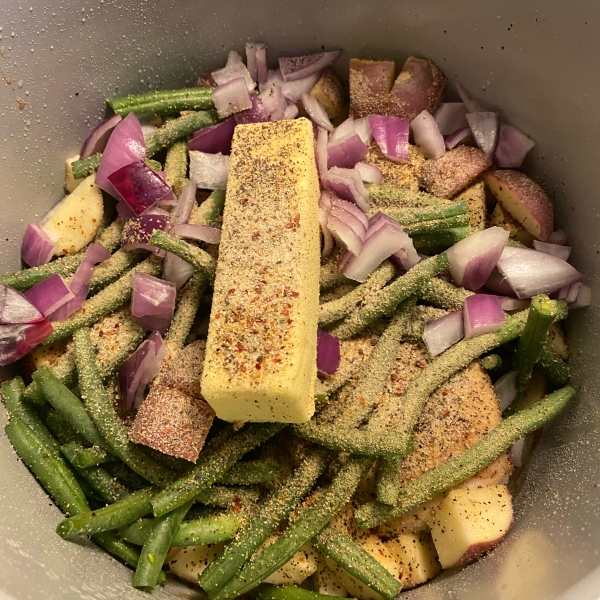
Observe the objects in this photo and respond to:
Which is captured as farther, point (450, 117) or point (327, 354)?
point (450, 117)

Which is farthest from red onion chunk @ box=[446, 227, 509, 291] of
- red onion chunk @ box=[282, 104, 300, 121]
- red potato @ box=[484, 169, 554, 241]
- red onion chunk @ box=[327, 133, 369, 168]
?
red onion chunk @ box=[282, 104, 300, 121]

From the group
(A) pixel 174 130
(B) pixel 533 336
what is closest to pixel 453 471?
(B) pixel 533 336

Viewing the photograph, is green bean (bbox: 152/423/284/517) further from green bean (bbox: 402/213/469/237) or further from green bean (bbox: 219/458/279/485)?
green bean (bbox: 402/213/469/237)

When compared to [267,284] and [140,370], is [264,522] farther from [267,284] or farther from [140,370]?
[267,284]

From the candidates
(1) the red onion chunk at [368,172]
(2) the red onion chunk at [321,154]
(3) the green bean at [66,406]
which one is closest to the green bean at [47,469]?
(3) the green bean at [66,406]

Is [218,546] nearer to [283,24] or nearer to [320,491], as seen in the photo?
[320,491]

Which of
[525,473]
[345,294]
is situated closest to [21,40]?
[345,294]
